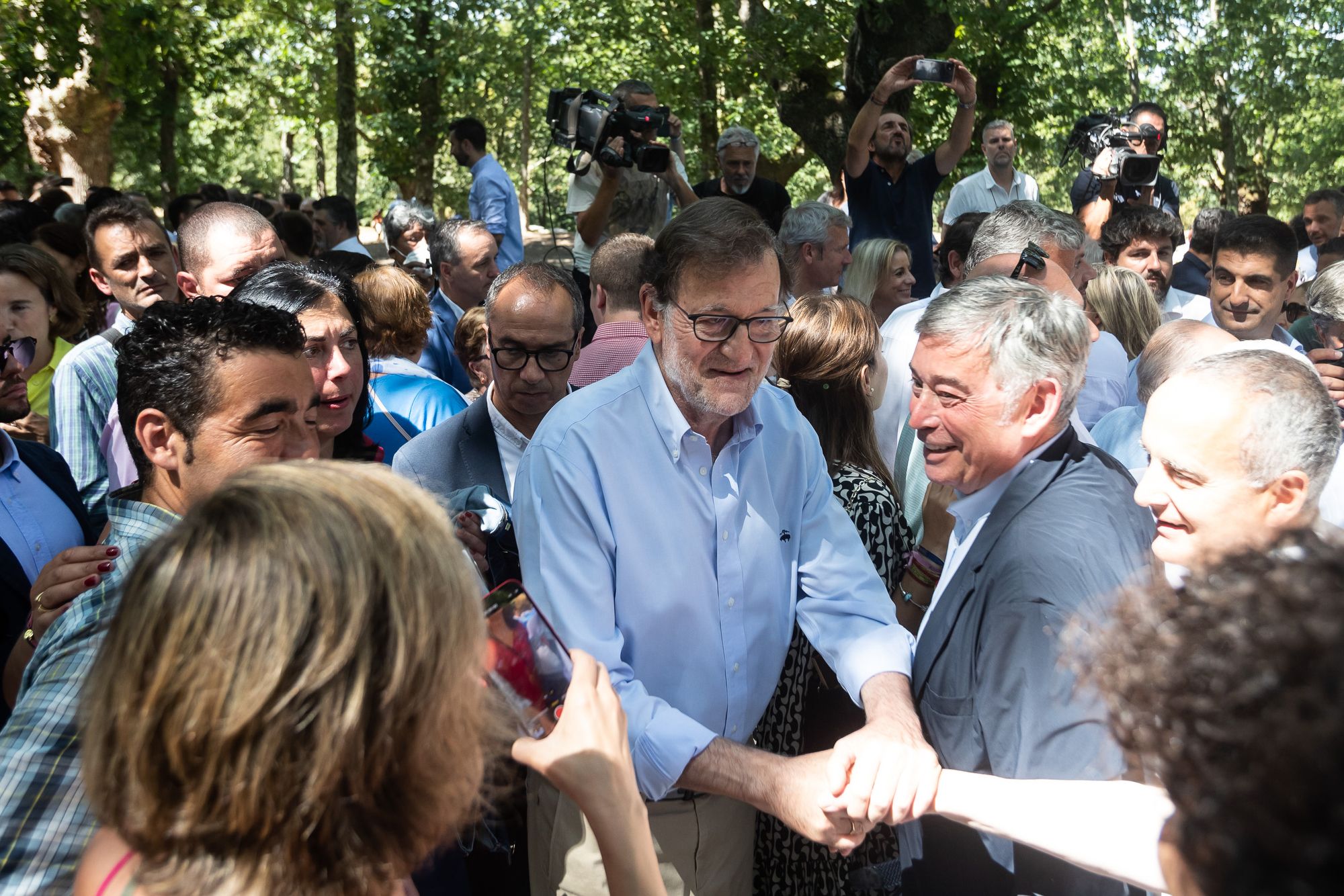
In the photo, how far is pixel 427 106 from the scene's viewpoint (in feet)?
56.8

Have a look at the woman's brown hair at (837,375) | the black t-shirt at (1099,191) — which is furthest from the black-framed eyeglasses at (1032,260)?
the black t-shirt at (1099,191)

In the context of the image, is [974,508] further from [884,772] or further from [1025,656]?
[884,772]

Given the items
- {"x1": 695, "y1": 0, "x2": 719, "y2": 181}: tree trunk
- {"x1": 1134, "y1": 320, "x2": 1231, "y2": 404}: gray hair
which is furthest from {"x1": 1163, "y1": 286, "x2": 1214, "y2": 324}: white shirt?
{"x1": 695, "y1": 0, "x2": 719, "y2": 181}: tree trunk

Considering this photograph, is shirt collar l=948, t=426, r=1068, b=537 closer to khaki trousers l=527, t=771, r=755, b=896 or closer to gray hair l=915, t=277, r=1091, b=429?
gray hair l=915, t=277, r=1091, b=429

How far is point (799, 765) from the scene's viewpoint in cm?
224

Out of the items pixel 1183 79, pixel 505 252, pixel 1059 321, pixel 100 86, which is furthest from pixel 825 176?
pixel 1059 321

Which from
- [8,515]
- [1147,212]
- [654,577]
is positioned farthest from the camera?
[1147,212]

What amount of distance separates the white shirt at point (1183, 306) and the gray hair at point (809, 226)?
206 cm

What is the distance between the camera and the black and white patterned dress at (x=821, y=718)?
9.84ft

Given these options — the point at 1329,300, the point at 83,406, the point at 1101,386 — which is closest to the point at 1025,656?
the point at 1101,386

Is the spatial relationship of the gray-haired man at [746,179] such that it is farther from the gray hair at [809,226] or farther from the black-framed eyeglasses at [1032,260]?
the black-framed eyeglasses at [1032,260]

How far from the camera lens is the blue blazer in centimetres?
259

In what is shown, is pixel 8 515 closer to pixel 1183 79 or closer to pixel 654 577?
pixel 654 577

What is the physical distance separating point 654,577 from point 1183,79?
22.3 metres
